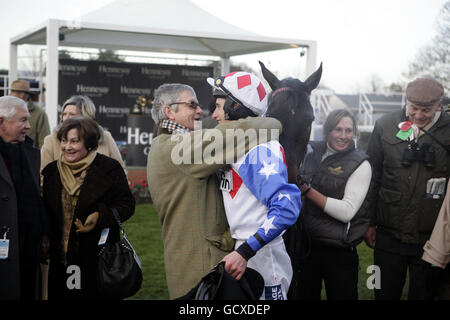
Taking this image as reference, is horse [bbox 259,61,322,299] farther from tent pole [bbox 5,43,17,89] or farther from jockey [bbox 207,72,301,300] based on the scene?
tent pole [bbox 5,43,17,89]

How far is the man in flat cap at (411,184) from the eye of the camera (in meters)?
3.18

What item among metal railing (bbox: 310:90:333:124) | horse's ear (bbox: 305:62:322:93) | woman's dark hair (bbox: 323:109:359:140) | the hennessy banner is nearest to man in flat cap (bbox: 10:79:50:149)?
the hennessy banner

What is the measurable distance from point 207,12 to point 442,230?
681 cm

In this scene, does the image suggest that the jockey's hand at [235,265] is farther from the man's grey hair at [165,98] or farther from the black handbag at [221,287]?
the man's grey hair at [165,98]

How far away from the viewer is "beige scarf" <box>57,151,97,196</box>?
3.27 m

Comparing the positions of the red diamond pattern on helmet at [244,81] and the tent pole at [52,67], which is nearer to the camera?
the red diamond pattern on helmet at [244,81]

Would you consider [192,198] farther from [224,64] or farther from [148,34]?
[224,64]

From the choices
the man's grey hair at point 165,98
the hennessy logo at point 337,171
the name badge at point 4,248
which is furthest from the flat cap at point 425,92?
the name badge at point 4,248

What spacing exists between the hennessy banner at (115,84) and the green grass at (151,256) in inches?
69.7

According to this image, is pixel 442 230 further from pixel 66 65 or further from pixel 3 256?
pixel 66 65

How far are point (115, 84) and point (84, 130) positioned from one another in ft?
20.5

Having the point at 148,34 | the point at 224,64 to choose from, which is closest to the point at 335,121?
the point at 148,34

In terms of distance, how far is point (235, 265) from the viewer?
78.0 inches
